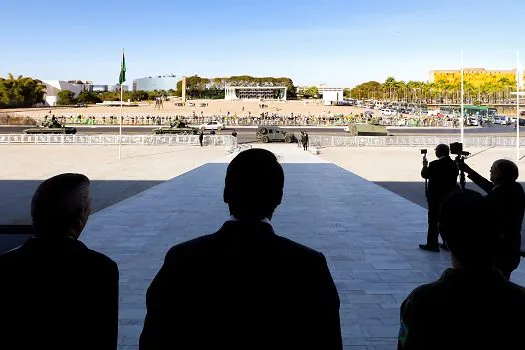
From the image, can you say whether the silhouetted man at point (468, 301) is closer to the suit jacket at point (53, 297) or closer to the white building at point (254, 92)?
the suit jacket at point (53, 297)

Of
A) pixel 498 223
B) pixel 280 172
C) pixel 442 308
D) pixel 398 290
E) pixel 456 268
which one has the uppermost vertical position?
pixel 280 172

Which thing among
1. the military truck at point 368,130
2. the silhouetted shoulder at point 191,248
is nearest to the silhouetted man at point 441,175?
the silhouetted shoulder at point 191,248

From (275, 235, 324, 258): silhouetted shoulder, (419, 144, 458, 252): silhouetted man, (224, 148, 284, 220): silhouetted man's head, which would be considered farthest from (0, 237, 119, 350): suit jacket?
(419, 144, 458, 252): silhouetted man

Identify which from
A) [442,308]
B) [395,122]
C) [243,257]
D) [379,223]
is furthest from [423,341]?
[395,122]

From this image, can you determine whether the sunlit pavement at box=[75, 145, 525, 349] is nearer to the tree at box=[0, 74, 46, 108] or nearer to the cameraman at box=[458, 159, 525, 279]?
the cameraman at box=[458, 159, 525, 279]

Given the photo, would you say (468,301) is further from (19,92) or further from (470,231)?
(19,92)

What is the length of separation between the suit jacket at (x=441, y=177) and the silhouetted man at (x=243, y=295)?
18.3 ft

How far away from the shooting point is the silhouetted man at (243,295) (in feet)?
5.39

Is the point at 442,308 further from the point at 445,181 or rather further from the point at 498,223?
the point at 445,181

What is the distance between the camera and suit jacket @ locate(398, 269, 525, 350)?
5.08ft

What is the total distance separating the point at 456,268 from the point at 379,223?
26.2 ft

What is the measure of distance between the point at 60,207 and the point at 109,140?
35396 millimetres

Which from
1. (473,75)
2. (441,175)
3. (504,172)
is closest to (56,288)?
(504,172)

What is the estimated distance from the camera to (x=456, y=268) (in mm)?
1712
